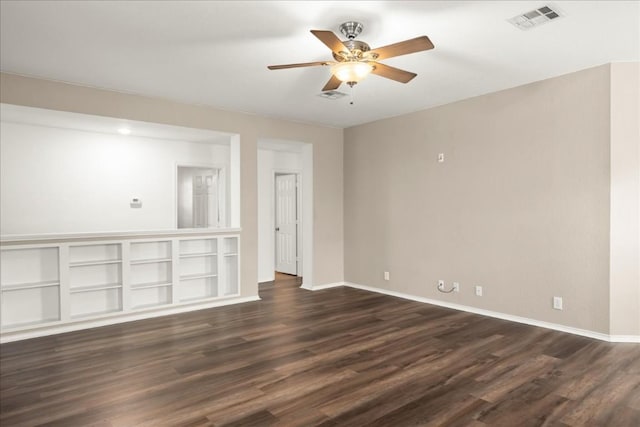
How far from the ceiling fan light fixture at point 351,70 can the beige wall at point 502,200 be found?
2461 millimetres

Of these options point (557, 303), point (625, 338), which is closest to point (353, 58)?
point (557, 303)

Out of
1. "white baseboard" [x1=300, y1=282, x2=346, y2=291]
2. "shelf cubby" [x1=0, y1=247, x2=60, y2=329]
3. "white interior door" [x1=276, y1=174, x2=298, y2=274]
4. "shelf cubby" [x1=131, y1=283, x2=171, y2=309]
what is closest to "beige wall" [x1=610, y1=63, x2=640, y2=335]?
"white baseboard" [x1=300, y1=282, x2=346, y2=291]

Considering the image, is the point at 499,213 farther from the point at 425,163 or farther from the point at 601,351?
the point at 601,351

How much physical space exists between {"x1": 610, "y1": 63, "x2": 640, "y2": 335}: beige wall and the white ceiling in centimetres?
31

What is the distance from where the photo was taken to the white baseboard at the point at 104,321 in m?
4.16

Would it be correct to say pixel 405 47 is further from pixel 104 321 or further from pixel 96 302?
pixel 96 302

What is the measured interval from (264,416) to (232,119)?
418cm

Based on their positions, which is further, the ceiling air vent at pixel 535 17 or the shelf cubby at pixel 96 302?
the shelf cubby at pixel 96 302

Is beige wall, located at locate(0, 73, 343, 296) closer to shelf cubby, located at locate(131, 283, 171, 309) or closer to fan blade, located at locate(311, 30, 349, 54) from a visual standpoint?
shelf cubby, located at locate(131, 283, 171, 309)

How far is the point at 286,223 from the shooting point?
8188mm

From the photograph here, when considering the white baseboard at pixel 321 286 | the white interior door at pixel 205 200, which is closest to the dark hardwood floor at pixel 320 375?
the white baseboard at pixel 321 286

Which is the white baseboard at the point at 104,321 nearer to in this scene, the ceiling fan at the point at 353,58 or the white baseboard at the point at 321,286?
the white baseboard at the point at 321,286

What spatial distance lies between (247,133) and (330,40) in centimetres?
335

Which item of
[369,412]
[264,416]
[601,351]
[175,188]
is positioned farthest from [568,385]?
[175,188]
